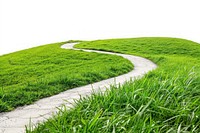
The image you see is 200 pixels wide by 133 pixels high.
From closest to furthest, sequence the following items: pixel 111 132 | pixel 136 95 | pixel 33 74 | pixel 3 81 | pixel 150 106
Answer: pixel 111 132, pixel 150 106, pixel 136 95, pixel 3 81, pixel 33 74

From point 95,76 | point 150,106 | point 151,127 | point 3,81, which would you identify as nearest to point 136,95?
point 150,106

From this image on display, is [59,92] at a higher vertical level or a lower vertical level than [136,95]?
lower

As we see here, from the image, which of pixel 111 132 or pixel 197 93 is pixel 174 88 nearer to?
pixel 197 93

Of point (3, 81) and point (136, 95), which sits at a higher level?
point (136, 95)

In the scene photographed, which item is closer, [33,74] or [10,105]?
[10,105]

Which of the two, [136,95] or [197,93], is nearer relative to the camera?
[136,95]

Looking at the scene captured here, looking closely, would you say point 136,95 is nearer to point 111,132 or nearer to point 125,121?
point 125,121

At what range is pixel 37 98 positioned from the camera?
5418 mm

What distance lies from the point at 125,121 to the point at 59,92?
10.4ft

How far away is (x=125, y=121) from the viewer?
9.99 ft

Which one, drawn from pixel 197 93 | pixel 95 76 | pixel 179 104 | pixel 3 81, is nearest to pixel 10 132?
pixel 179 104

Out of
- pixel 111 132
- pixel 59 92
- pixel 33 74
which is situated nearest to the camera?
pixel 111 132

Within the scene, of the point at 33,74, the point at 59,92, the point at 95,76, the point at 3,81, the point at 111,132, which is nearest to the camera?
the point at 111,132

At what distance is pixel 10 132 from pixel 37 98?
5.95ft
